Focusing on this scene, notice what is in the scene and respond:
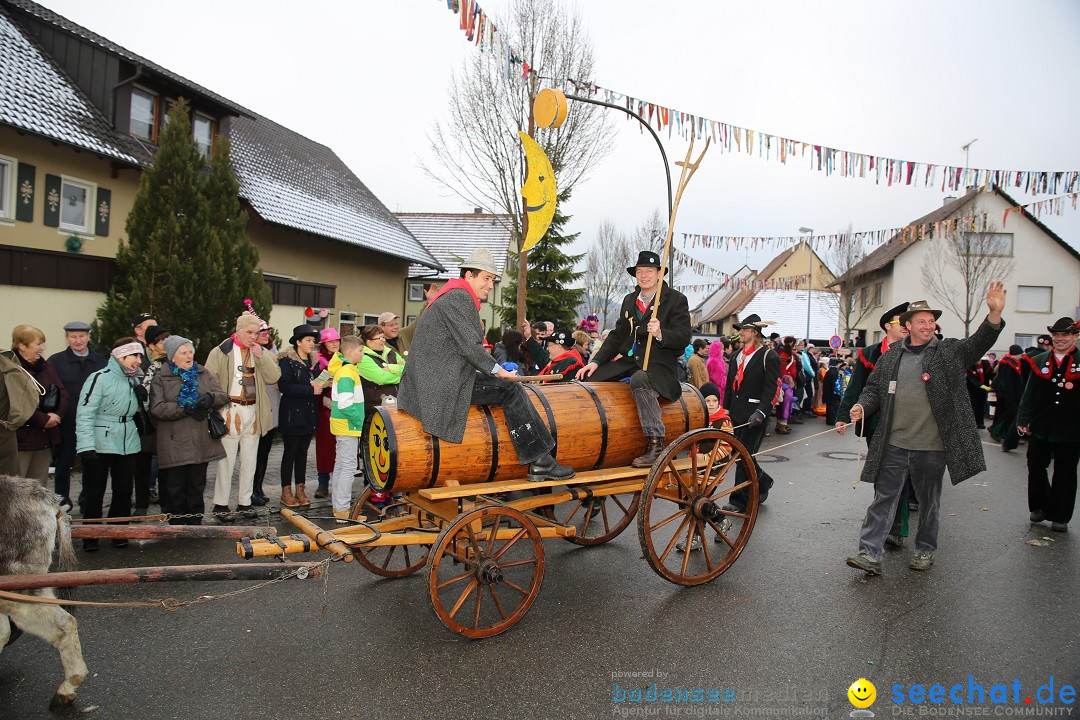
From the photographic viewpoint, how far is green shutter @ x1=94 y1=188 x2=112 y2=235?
12.2 meters

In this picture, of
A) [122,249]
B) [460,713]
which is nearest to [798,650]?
[460,713]

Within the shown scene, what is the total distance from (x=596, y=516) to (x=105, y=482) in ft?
14.3

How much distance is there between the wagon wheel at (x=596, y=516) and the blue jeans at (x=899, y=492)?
5.83 ft

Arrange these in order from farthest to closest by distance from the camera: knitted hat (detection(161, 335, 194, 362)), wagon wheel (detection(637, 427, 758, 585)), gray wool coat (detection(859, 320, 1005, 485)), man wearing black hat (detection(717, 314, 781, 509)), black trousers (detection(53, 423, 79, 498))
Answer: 1. man wearing black hat (detection(717, 314, 781, 509))
2. black trousers (detection(53, 423, 79, 498))
3. knitted hat (detection(161, 335, 194, 362))
4. gray wool coat (detection(859, 320, 1005, 485))
5. wagon wheel (detection(637, 427, 758, 585))

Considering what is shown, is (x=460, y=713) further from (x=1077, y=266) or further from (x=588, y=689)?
(x=1077, y=266)

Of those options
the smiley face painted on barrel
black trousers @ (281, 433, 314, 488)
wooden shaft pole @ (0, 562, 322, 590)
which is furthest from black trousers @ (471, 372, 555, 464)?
black trousers @ (281, 433, 314, 488)

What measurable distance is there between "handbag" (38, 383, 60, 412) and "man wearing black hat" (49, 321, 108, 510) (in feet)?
1.45

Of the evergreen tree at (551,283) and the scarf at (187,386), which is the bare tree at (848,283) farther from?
the scarf at (187,386)

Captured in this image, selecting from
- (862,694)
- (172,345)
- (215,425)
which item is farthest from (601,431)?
(172,345)

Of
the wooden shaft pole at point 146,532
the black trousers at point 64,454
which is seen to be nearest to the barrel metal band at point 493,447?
the wooden shaft pole at point 146,532

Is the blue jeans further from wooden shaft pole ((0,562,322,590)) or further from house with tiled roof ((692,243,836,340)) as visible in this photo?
house with tiled roof ((692,243,836,340))

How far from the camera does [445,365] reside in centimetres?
444

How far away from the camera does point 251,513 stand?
6.83 m

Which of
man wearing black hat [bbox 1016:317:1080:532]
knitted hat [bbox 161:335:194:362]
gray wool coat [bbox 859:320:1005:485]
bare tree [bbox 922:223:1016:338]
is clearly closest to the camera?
gray wool coat [bbox 859:320:1005:485]
